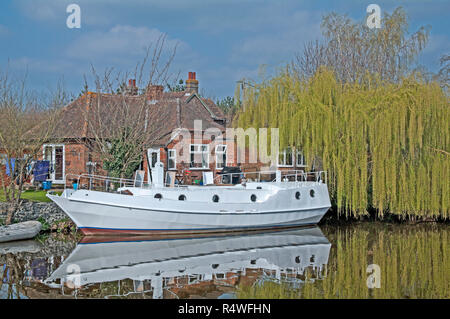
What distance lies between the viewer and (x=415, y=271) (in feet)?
40.0

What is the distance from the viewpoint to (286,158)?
73.0 feet

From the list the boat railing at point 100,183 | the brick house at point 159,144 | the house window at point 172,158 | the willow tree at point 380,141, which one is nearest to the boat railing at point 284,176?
the brick house at point 159,144

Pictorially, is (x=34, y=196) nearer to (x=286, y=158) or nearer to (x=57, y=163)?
(x=57, y=163)

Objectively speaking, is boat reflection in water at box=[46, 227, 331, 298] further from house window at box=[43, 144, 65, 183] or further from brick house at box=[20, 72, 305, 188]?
house window at box=[43, 144, 65, 183]

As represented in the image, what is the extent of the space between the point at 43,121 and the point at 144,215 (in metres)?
6.00

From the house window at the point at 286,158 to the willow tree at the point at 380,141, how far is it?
0.63 metres

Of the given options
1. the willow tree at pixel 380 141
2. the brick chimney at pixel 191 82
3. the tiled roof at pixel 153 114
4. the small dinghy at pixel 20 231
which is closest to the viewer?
the small dinghy at pixel 20 231

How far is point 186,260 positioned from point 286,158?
9.83 meters

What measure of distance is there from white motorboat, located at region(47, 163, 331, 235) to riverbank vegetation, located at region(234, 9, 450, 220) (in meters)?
1.21

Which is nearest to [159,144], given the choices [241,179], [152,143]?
[152,143]

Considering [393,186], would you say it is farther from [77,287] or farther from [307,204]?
[77,287]

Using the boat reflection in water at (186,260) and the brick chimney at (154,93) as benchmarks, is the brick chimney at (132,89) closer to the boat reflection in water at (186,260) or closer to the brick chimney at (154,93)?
the brick chimney at (154,93)

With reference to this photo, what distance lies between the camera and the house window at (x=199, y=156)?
87.4ft

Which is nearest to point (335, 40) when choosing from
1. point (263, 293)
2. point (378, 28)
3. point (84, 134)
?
point (378, 28)
